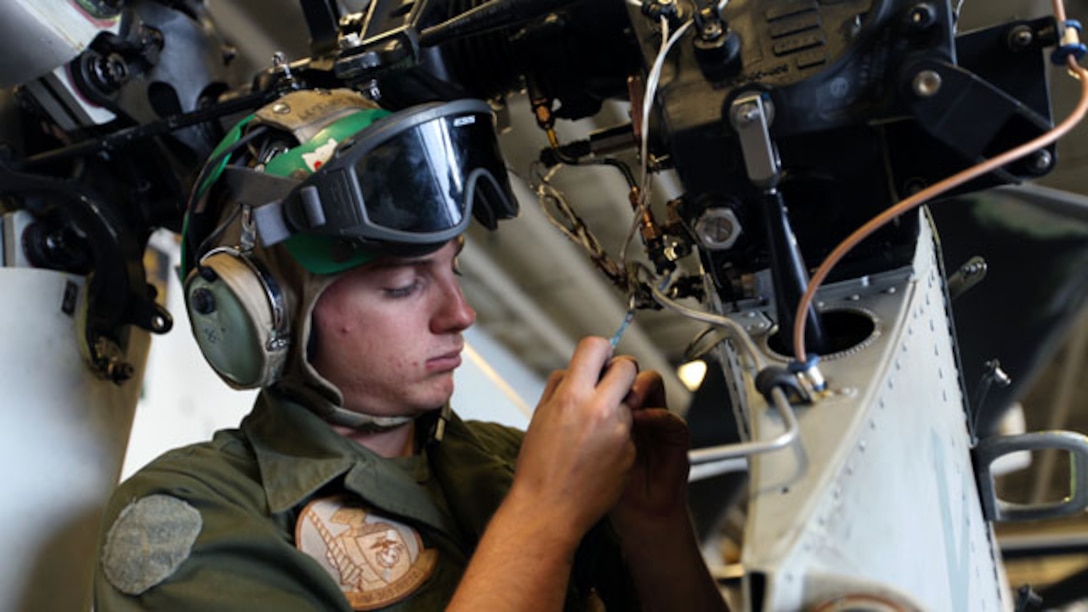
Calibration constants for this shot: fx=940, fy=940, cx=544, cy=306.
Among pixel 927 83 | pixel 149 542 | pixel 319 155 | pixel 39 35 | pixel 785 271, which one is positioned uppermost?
pixel 39 35

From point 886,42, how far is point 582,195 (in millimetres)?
1631

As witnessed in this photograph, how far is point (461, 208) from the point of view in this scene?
132 centimetres

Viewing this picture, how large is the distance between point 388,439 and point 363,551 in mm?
237

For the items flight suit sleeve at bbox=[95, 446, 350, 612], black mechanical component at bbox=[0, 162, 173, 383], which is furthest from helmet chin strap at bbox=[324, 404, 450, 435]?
black mechanical component at bbox=[0, 162, 173, 383]

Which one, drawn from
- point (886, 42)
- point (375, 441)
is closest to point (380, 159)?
point (375, 441)

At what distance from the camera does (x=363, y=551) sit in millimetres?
1273

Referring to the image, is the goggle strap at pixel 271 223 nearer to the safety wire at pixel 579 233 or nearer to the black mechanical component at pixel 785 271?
the safety wire at pixel 579 233

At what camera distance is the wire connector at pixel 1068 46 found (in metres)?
0.91

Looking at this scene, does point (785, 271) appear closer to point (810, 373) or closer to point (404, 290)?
point (810, 373)

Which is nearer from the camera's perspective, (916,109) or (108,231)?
(916,109)

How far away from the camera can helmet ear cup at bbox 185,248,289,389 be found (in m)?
1.31

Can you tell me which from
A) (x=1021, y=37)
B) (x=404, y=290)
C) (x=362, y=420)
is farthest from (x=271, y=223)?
(x=1021, y=37)

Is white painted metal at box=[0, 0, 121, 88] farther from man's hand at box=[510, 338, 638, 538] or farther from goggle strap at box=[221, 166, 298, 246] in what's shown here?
man's hand at box=[510, 338, 638, 538]

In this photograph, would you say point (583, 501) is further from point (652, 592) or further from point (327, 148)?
point (327, 148)
